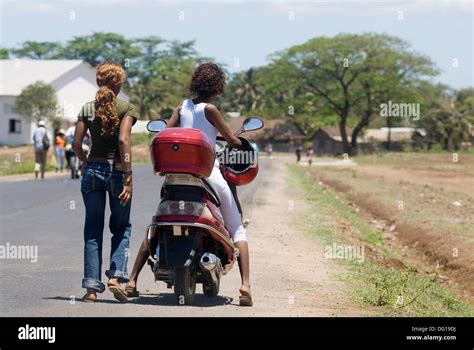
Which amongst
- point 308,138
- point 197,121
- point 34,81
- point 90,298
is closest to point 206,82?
point 197,121

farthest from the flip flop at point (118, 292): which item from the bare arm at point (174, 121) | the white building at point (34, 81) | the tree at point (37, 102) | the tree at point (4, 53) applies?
the tree at point (4, 53)

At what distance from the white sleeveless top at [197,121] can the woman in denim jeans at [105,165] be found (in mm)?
466

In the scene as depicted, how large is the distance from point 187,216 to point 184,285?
61 cm

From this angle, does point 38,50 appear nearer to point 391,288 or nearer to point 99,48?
point 99,48

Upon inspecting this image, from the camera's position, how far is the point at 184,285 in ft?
29.4

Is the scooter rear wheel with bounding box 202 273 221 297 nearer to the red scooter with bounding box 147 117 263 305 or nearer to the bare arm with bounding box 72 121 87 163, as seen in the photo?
the red scooter with bounding box 147 117 263 305

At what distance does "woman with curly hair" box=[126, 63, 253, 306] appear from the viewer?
907 centimetres

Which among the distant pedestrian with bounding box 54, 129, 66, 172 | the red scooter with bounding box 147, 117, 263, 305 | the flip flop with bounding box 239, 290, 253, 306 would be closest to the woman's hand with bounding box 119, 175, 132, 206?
the red scooter with bounding box 147, 117, 263, 305

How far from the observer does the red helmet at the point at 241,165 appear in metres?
9.24

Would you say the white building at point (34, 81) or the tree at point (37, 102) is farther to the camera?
the white building at point (34, 81)

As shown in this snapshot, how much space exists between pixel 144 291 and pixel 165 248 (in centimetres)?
118

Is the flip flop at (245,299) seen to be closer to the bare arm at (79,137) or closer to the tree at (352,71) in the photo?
the bare arm at (79,137)

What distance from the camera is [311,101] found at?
4063 inches
